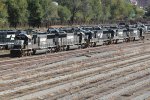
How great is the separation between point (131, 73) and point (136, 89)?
7.15m

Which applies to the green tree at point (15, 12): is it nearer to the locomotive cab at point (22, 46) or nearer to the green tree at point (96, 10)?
the locomotive cab at point (22, 46)

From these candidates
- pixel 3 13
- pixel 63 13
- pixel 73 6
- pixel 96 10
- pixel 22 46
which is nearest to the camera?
pixel 22 46

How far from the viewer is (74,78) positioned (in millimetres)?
31531

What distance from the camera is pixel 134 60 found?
44.5 meters

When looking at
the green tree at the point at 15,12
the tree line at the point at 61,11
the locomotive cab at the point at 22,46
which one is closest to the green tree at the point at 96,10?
the tree line at the point at 61,11

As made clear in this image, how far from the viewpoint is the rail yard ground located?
2553 cm

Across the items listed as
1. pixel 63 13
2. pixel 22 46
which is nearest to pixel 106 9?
pixel 63 13

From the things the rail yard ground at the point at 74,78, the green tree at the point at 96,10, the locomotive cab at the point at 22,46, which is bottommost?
the rail yard ground at the point at 74,78

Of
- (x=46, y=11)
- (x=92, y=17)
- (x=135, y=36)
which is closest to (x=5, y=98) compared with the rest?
(x=135, y=36)

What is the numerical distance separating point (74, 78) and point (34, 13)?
68053 mm

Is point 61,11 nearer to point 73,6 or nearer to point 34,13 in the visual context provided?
point 73,6

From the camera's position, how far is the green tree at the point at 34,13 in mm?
97500

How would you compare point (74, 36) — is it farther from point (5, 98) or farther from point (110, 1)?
point (110, 1)

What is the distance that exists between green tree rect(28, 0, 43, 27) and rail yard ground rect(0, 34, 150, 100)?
52326mm
